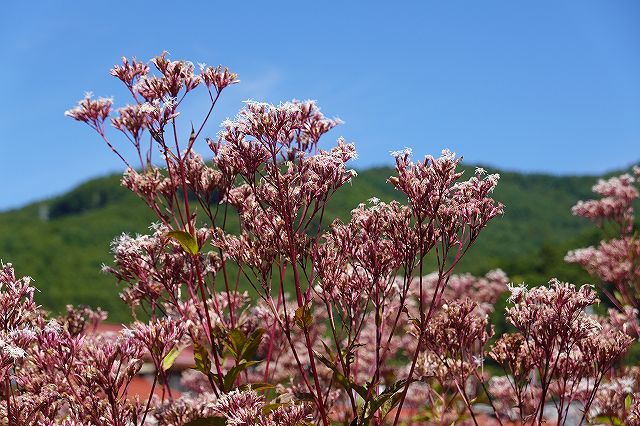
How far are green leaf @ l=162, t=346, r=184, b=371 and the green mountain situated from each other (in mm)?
47474

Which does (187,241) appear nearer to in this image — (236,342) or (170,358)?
(236,342)

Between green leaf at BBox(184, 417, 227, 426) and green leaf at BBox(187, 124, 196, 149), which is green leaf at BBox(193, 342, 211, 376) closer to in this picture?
green leaf at BBox(184, 417, 227, 426)

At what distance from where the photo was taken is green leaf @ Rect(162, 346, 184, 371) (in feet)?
12.8

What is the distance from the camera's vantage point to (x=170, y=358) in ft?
13.3

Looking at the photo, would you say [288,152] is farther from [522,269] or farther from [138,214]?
[138,214]

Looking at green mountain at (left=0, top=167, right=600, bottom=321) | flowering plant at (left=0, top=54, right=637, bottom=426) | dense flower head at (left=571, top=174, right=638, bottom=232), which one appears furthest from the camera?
green mountain at (left=0, top=167, right=600, bottom=321)

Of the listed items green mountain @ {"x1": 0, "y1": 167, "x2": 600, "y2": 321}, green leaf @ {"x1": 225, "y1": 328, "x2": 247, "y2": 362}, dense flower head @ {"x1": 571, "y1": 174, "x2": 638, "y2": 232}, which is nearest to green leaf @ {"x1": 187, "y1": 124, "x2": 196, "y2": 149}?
green leaf @ {"x1": 225, "y1": 328, "x2": 247, "y2": 362}

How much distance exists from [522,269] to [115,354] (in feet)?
222

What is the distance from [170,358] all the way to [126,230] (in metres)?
73.5

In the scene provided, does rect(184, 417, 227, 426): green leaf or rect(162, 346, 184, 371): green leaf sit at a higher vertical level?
rect(162, 346, 184, 371): green leaf

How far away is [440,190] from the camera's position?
3729mm

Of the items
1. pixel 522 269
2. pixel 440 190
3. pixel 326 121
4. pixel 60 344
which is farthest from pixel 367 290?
pixel 522 269

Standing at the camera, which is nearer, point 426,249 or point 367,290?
point 426,249

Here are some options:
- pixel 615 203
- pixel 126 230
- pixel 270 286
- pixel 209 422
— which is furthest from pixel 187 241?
pixel 126 230
